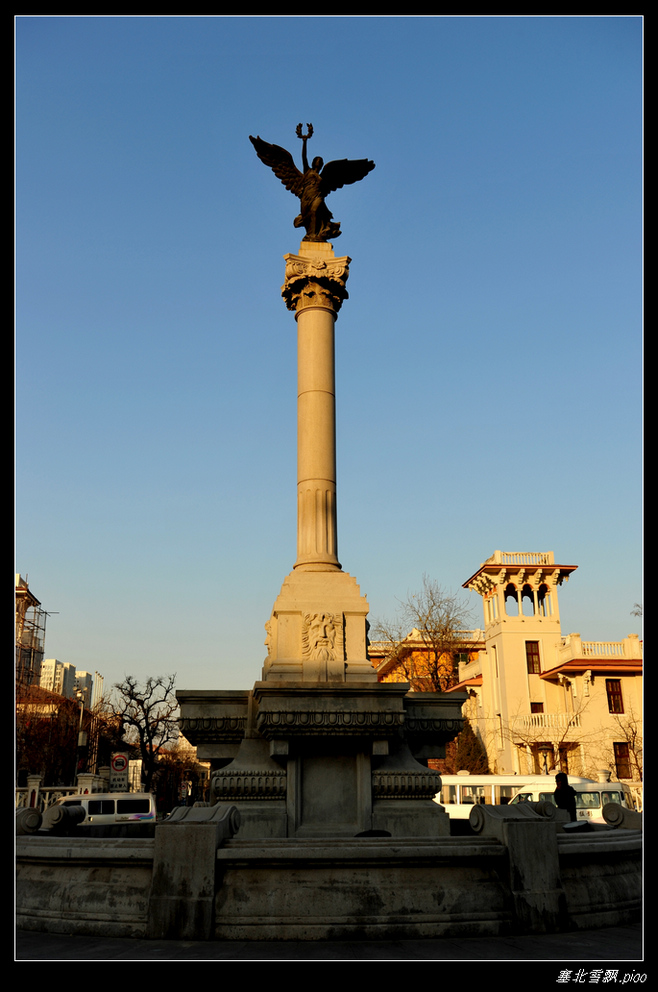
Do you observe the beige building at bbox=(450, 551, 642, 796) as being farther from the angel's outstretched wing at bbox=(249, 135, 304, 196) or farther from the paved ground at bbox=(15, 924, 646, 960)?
the paved ground at bbox=(15, 924, 646, 960)

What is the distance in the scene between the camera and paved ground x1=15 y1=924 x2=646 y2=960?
7.03 meters

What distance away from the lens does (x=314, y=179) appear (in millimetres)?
17031

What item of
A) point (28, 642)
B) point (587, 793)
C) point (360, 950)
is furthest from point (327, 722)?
point (28, 642)

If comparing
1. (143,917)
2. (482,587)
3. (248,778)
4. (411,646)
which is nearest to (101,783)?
(411,646)

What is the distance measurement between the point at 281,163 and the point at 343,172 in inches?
57.7

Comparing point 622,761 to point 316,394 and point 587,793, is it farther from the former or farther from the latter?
point 316,394

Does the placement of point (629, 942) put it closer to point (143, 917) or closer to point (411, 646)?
point (143, 917)

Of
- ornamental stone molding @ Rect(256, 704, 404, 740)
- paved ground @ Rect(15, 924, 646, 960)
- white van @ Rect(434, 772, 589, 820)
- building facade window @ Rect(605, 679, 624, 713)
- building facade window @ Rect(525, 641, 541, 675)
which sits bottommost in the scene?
white van @ Rect(434, 772, 589, 820)

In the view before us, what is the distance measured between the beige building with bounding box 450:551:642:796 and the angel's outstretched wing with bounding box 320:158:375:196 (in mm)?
39154

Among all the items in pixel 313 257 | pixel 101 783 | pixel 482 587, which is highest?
pixel 313 257

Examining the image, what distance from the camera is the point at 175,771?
8775 centimetres

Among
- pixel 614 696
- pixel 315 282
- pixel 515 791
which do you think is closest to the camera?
pixel 315 282

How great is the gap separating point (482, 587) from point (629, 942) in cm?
5121

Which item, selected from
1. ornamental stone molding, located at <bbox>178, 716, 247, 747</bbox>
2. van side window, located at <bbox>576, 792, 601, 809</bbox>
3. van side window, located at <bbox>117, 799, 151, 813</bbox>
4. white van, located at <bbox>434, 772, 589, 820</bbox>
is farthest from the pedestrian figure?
van side window, located at <bbox>117, 799, 151, 813</bbox>
